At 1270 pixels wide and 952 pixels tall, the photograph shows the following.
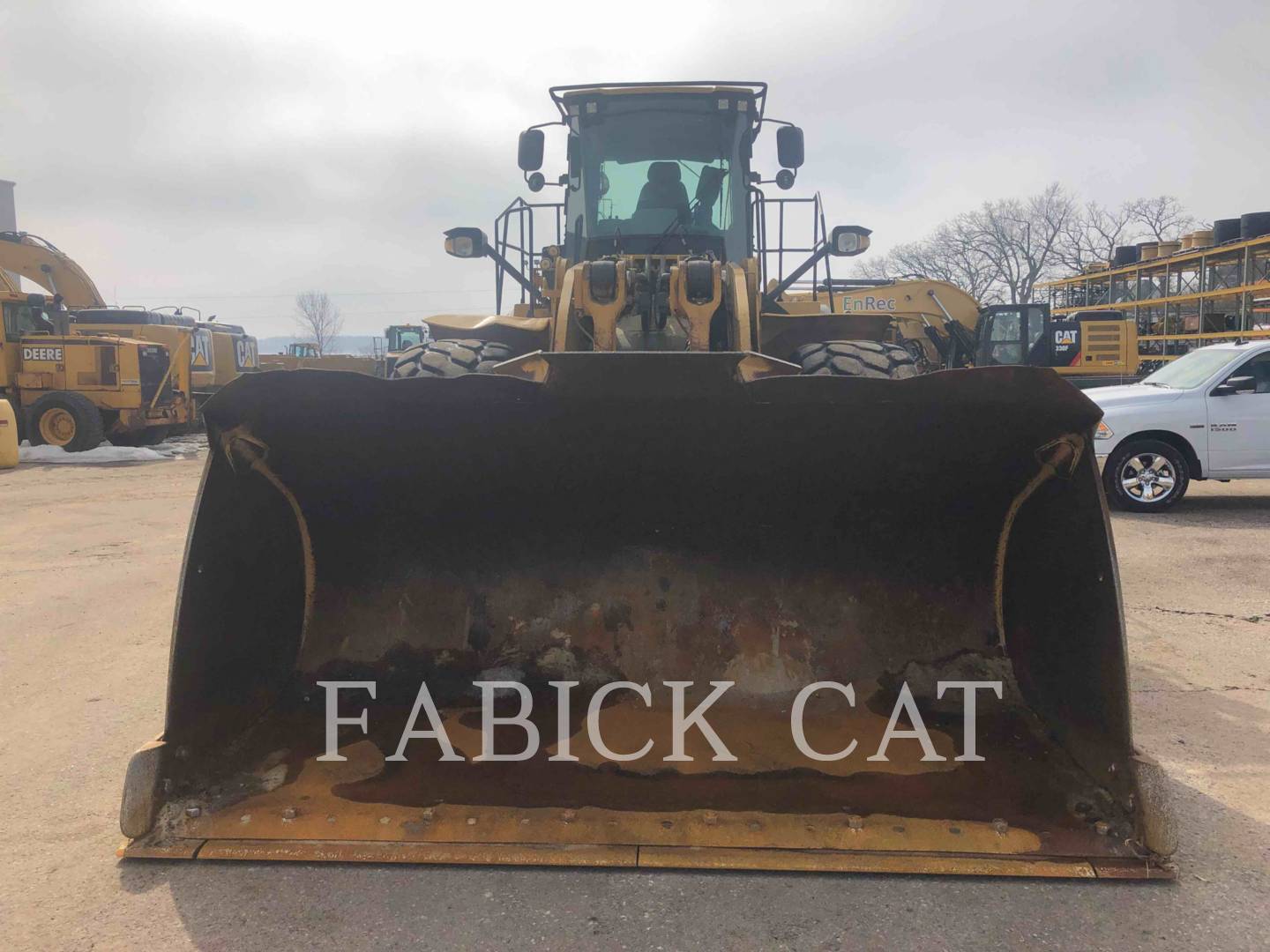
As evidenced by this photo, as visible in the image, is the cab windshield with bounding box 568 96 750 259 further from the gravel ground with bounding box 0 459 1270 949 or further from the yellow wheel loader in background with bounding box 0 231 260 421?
the yellow wheel loader in background with bounding box 0 231 260 421

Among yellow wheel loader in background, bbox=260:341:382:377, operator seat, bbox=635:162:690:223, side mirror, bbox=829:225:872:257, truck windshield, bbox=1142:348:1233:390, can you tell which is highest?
yellow wheel loader in background, bbox=260:341:382:377

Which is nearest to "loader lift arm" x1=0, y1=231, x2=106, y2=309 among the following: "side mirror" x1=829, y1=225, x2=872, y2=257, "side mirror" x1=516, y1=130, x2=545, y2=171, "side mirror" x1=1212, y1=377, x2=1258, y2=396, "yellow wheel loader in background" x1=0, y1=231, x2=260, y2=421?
"yellow wheel loader in background" x1=0, y1=231, x2=260, y2=421

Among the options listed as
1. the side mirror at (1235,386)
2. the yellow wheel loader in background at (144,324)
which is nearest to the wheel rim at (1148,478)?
the side mirror at (1235,386)

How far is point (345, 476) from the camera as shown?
3141mm

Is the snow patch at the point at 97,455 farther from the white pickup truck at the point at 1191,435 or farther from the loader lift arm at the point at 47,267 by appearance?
the white pickup truck at the point at 1191,435

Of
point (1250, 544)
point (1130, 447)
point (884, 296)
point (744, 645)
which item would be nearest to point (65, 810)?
point (744, 645)

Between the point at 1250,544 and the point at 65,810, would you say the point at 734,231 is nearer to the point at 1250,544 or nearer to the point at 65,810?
the point at 65,810

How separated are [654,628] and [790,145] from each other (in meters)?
3.69

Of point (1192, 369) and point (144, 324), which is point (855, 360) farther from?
point (144, 324)

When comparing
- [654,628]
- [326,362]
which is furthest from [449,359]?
[326,362]

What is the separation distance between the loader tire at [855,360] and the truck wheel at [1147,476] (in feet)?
17.8

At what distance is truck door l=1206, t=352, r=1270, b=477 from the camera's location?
340 inches

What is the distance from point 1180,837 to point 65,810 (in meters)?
3.35

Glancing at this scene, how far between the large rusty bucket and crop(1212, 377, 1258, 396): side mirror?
7192 millimetres
